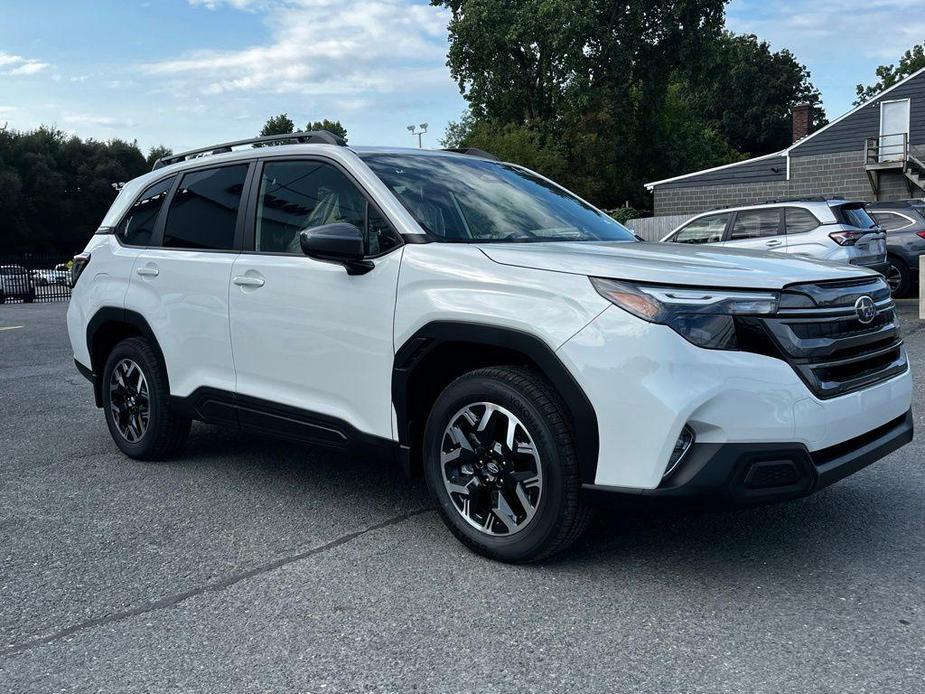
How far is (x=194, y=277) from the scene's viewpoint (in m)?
4.76

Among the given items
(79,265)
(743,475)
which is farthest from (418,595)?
(79,265)

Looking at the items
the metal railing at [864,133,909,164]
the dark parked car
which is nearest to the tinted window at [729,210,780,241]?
the dark parked car

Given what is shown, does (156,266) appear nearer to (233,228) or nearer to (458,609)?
(233,228)

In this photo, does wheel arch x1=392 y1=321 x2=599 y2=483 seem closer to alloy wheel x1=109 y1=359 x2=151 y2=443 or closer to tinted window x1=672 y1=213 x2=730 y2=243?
alloy wheel x1=109 y1=359 x2=151 y2=443

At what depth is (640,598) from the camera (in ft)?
10.7

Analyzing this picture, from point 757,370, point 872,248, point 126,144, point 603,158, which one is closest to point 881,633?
point 757,370

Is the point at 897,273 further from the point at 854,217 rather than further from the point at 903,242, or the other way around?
the point at 854,217

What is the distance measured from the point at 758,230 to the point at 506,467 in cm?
1050

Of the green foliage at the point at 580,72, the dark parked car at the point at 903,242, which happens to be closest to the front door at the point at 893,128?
the green foliage at the point at 580,72

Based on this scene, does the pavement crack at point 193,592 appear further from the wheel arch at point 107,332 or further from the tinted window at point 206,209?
the wheel arch at point 107,332

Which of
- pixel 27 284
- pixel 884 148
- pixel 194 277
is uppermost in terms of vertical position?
pixel 884 148

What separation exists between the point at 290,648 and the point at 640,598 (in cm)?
126

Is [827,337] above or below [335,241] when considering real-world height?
below

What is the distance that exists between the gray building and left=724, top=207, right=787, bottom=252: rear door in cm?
1862
